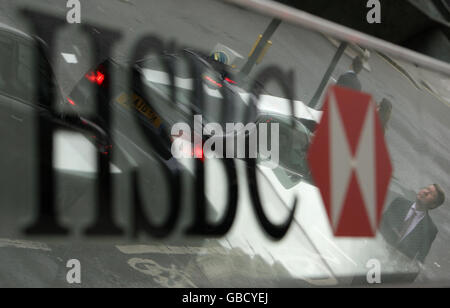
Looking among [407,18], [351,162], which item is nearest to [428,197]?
[351,162]

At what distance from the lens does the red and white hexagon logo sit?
2.61 meters

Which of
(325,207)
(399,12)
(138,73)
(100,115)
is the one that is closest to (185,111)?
(138,73)

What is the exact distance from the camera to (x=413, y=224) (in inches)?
122

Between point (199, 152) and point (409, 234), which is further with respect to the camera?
point (409, 234)

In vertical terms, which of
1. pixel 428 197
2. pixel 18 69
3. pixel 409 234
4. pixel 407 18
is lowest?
pixel 409 234

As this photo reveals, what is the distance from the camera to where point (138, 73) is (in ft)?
7.21

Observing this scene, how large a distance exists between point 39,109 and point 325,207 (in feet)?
4.93

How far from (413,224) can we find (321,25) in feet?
4.56

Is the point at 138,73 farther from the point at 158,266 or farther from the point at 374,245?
the point at 374,245

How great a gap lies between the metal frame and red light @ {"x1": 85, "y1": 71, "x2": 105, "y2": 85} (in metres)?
0.85

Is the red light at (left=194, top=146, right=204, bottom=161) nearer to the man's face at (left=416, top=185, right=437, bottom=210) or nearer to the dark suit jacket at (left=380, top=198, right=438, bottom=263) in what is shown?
the dark suit jacket at (left=380, top=198, right=438, bottom=263)

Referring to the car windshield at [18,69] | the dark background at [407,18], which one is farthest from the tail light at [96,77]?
the dark background at [407,18]

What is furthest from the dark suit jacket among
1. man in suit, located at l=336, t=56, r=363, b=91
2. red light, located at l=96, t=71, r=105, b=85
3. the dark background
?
the dark background

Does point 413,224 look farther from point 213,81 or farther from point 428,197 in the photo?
point 213,81
